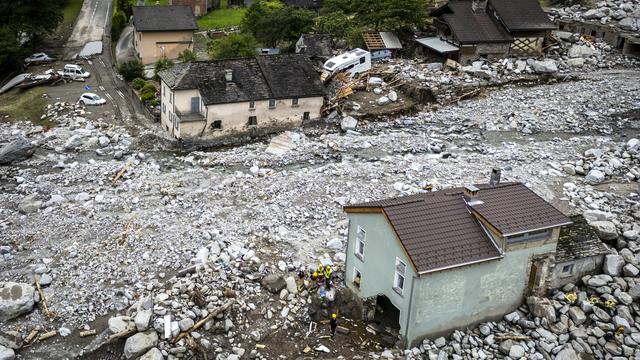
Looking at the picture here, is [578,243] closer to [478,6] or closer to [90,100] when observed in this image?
[90,100]

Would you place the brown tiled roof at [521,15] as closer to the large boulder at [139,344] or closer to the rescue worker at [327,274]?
the rescue worker at [327,274]

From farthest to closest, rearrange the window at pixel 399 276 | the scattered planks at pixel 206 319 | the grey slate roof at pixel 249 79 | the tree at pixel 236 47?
the tree at pixel 236 47, the grey slate roof at pixel 249 79, the scattered planks at pixel 206 319, the window at pixel 399 276

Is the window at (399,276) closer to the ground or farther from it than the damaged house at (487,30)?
closer to the ground

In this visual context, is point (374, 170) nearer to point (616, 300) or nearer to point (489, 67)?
point (616, 300)

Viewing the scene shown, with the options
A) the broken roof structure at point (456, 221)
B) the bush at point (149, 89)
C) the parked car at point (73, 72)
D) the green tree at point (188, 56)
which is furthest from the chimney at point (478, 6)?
the broken roof structure at point (456, 221)

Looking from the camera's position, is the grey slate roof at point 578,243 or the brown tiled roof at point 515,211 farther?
the grey slate roof at point 578,243

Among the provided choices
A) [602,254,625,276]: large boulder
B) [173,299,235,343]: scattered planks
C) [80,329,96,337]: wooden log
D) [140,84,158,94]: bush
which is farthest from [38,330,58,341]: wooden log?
[140,84,158,94]: bush

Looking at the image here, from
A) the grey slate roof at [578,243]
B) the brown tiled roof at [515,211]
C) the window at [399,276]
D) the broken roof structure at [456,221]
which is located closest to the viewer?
the broken roof structure at [456,221]

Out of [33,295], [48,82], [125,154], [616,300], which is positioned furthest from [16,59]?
[616,300]

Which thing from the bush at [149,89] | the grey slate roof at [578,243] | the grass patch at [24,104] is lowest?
the grass patch at [24,104]
